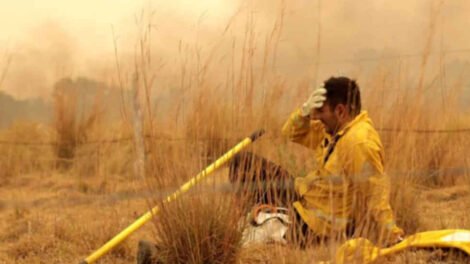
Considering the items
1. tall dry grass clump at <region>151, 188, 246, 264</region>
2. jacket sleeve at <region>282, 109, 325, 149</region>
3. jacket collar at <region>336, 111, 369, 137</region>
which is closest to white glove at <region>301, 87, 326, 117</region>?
jacket collar at <region>336, 111, 369, 137</region>

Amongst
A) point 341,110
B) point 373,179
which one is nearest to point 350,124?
point 341,110

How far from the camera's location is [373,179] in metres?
2.52

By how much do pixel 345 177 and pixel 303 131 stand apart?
0.99 meters

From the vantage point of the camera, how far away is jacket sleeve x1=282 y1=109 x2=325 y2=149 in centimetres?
319

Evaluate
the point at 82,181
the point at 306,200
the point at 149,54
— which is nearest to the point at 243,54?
the point at 149,54

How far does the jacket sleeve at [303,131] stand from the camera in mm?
3187

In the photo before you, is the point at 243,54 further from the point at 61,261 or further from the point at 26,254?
the point at 26,254

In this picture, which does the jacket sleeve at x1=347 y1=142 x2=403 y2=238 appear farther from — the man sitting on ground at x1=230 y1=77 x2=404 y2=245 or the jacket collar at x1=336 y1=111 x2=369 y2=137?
the jacket collar at x1=336 y1=111 x2=369 y2=137

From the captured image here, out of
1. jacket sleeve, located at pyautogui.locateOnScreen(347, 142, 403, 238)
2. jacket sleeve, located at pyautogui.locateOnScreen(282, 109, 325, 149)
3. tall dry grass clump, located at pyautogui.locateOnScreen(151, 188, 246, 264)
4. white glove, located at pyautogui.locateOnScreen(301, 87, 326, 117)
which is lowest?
tall dry grass clump, located at pyautogui.locateOnScreen(151, 188, 246, 264)

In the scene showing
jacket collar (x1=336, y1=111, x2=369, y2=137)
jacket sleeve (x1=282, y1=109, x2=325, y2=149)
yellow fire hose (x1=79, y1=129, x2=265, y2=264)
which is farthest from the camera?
jacket sleeve (x1=282, y1=109, x2=325, y2=149)

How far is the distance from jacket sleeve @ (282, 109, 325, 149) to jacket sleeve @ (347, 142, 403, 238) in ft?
1.82

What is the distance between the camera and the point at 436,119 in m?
5.18

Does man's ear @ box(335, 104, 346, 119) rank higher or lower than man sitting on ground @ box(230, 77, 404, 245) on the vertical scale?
higher

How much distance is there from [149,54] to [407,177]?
1565mm
